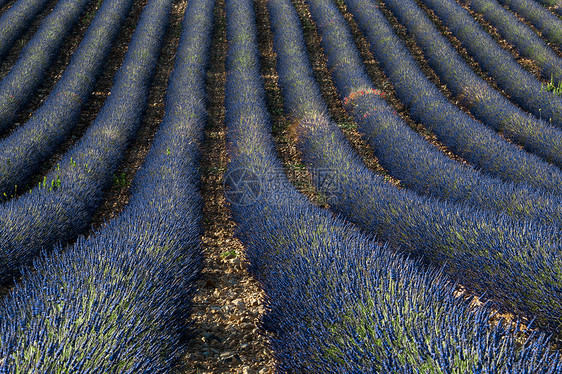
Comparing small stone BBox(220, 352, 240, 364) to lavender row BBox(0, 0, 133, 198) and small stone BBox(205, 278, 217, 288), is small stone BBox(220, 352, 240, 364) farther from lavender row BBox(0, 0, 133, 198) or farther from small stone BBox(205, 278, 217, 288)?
lavender row BBox(0, 0, 133, 198)

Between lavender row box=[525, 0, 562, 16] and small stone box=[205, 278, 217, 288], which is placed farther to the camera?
lavender row box=[525, 0, 562, 16]

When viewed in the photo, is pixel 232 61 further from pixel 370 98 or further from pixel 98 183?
pixel 98 183

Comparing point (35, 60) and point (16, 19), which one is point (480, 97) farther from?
point (16, 19)

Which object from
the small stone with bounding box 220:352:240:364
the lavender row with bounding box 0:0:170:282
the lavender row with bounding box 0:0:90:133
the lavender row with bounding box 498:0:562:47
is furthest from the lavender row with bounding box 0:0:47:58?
the lavender row with bounding box 498:0:562:47

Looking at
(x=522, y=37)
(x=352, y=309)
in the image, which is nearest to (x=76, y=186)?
(x=352, y=309)

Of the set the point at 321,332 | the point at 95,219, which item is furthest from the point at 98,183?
the point at 321,332
